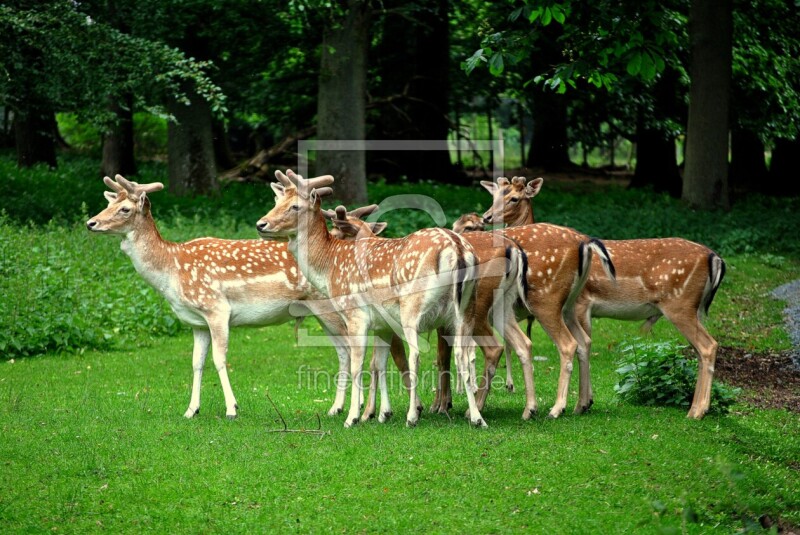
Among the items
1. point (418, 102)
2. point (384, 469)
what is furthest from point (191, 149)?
point (384, 469)

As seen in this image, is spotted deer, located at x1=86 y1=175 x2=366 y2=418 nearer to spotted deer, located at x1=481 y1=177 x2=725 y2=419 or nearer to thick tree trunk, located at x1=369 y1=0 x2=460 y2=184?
spotted deer, located at x1=481 y1=177 x2=725 y2=419

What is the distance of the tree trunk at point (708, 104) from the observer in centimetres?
1949

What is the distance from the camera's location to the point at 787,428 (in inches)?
356

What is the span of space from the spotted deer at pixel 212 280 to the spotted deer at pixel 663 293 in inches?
94.6

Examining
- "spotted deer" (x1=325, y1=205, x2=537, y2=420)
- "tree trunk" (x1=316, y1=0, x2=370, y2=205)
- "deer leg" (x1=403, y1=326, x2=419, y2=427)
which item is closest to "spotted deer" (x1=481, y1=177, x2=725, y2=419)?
"spotted deer" (x1=325, y1=205, x2=537, y2=420)

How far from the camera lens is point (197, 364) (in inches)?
386

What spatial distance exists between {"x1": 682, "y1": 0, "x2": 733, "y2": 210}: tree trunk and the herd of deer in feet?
35.3

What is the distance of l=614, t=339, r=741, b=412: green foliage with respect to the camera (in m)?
9.70

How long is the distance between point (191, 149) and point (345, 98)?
355cm

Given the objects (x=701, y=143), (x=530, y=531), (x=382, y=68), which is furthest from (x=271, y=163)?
(x=530, y=531)

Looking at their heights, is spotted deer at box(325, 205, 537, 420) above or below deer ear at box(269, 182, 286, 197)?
below

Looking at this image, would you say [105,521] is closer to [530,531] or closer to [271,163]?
[530,531]

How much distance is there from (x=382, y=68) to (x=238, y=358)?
14.5 meters

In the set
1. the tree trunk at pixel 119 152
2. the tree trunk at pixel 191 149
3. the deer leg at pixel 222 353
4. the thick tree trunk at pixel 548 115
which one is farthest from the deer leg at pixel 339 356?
the tree trunk at pixel 119 152
